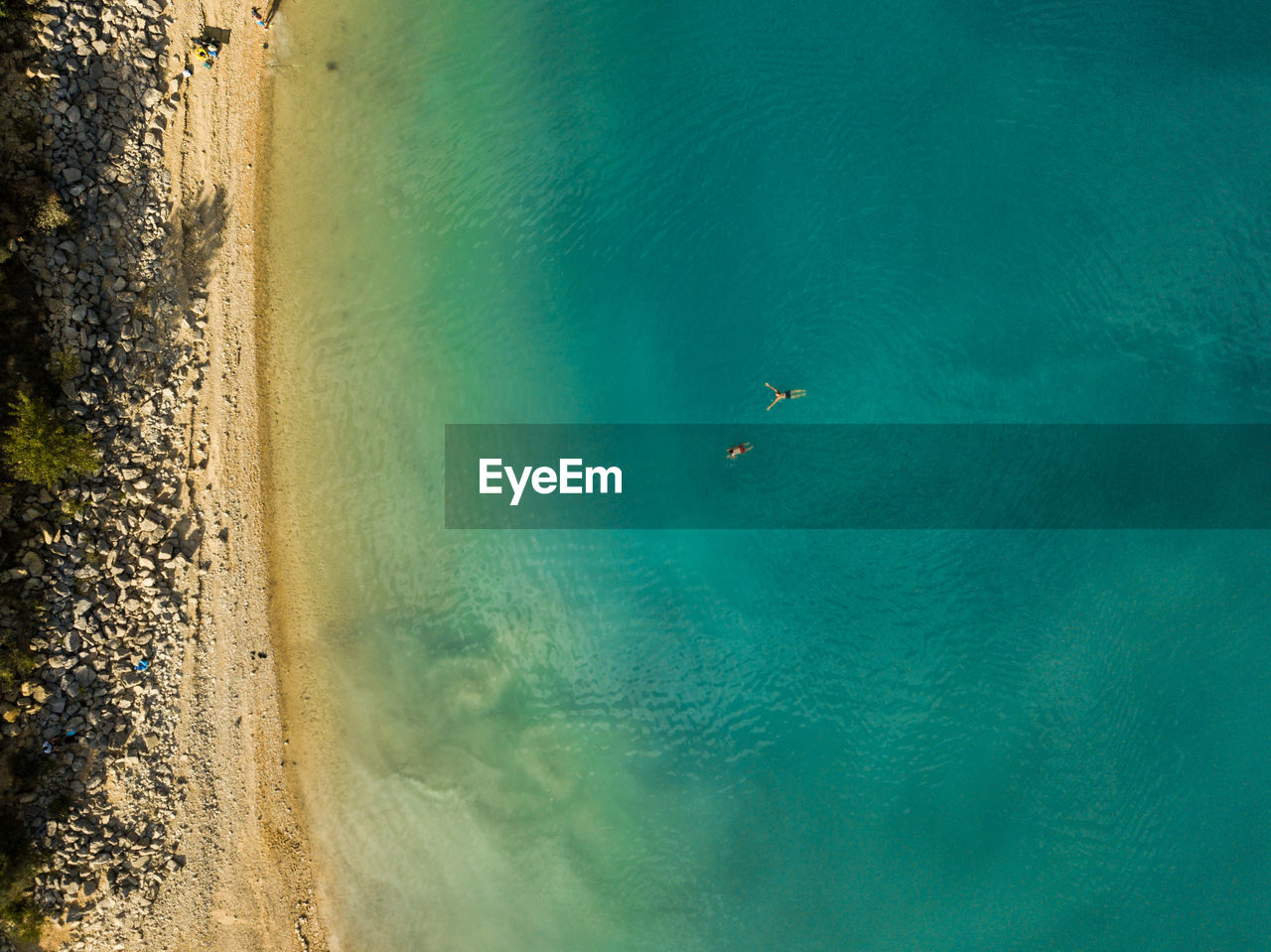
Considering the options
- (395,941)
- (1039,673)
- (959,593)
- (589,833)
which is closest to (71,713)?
(395,941)

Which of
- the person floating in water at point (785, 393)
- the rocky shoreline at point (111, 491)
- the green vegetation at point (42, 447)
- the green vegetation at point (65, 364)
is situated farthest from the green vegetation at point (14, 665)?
the person floating in water at point (785, 393)

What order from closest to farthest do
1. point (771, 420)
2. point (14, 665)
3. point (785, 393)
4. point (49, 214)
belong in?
point (14, 665)
point (49, 214)
point (785, 393)
point (771, 420)

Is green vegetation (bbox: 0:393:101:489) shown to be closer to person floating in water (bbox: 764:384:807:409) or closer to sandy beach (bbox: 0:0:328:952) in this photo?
sandy beach (bbox: 0:0:328:952)

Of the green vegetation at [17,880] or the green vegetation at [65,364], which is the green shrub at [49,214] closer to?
the green vegetation at [65,364]

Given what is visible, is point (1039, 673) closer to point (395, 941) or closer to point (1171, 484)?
point (1171, 484)

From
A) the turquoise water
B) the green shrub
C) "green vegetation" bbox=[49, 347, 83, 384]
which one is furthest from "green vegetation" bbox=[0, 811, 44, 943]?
the green shrub

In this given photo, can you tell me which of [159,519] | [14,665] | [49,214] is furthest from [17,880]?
[49,214]

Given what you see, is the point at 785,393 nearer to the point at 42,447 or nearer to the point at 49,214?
the point at 42,447
